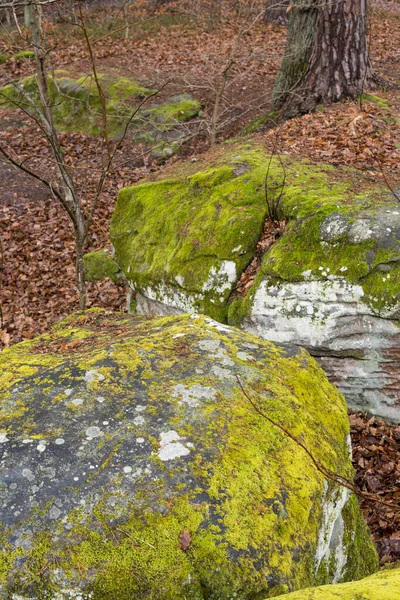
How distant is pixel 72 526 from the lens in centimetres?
229

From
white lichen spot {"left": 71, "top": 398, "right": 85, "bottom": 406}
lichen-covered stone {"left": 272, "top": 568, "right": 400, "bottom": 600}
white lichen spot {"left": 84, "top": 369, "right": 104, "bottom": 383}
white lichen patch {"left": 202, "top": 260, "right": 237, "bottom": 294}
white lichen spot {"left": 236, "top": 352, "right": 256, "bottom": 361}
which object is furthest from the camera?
white lichen patch {"left": 202, "top": 260, "right": 237, "bottom": 294}

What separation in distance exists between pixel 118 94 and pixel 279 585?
14427 millimetres

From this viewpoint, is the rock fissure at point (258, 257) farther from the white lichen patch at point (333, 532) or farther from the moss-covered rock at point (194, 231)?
the white lichen patch at point (333, 532)

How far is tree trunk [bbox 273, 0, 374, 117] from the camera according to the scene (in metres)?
8.84

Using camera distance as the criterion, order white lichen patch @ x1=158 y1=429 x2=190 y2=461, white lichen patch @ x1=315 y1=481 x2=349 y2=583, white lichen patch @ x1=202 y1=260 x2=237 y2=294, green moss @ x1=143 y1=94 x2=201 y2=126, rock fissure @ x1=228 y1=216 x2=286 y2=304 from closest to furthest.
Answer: white lichen patch @ x1=158 y1=429 x2=190 y2=461 → white lichen patch @ x1=315 y1=481 x2=349 y2=583 → rock fissure @ x1=228 y1=216 x2=286 y2=304 → white lichen patch @ x1=202 y1=260 x2=237 y2=294 → green moss @ x1=143 y1=94 x2=201 y2=126

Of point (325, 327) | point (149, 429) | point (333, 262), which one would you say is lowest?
point (325, 327)

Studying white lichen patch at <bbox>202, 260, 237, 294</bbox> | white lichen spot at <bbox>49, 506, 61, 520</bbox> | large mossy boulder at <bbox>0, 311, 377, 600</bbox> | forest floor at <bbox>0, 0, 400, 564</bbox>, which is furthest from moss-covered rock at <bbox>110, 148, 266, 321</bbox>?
white lichen spot at <bbox>49, 506, 61, 520</bbox>

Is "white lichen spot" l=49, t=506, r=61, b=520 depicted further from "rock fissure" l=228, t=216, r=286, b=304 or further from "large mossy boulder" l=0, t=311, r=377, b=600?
"rock fissure" l=228, t=216, r=286, b=304

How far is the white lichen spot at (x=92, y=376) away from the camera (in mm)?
2994

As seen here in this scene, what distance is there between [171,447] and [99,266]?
707cm

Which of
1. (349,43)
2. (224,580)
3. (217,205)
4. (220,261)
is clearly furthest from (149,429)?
(349,43)

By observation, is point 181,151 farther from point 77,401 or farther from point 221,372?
point 77,401

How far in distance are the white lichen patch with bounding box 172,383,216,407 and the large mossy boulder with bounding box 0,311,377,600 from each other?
10 mm

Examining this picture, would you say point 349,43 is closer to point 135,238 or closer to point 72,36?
point 135,238
